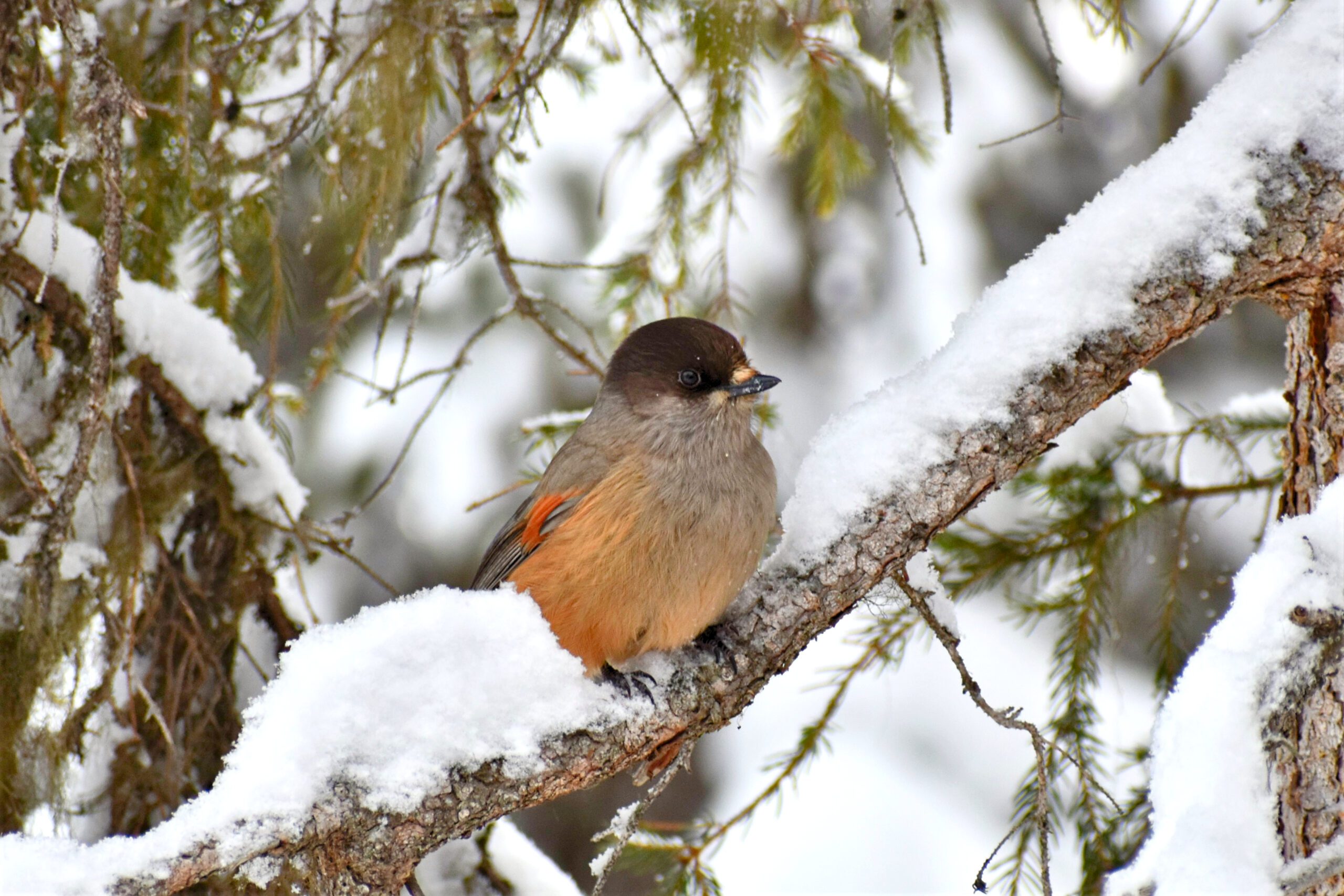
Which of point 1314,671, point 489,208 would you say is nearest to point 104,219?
point 489,208

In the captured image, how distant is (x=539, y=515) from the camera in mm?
2975

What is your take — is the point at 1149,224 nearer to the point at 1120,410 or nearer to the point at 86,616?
the point at 1120,410

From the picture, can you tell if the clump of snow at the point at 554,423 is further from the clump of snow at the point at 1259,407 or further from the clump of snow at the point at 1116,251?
Result: the clump of snow at the point at 1259,407

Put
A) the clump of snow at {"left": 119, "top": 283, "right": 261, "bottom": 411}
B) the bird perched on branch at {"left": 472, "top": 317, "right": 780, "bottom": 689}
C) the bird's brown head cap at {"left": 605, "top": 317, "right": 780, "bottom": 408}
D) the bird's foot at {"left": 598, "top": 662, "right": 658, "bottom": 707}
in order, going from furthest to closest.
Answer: the bird's brown head cap at {"left": 605, "top": 317, "right": 780, "bottom": 408} < the clump of snow at {"left": 119, "top": 283, "right": 261, "bottom": 411} < the bird perched on branch at {"left": 472, "top": 317, "right": 780, "bottom": 689} < the bird's foot at {"left": 598, "top": 662, "right": 658, "bottom": 707}

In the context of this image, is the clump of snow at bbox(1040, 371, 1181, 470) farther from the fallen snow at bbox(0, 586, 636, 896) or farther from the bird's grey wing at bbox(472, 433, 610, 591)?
the fallen snow at bbox(0, 586, 636, 896)

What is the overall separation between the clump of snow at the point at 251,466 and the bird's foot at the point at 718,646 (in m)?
1.21

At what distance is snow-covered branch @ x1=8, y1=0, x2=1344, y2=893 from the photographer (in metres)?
1.95

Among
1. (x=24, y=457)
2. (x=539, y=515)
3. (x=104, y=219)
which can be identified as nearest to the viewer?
(x=24, y=457)

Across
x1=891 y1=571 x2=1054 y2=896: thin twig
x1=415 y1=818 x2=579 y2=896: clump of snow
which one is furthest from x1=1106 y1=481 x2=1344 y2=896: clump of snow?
x1=415 y1=818 x2=579 y2=896: clump of snow

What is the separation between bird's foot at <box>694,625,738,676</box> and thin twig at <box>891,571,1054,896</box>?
421 millimetres

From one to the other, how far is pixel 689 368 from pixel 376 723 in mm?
1436

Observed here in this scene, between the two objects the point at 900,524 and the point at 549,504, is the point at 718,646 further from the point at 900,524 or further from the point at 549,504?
the point at 549,504

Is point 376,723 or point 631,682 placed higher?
point 631,682

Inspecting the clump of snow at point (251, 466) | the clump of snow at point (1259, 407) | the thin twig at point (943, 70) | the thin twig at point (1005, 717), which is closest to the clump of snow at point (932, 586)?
the thin twig at point (1005, 717)
